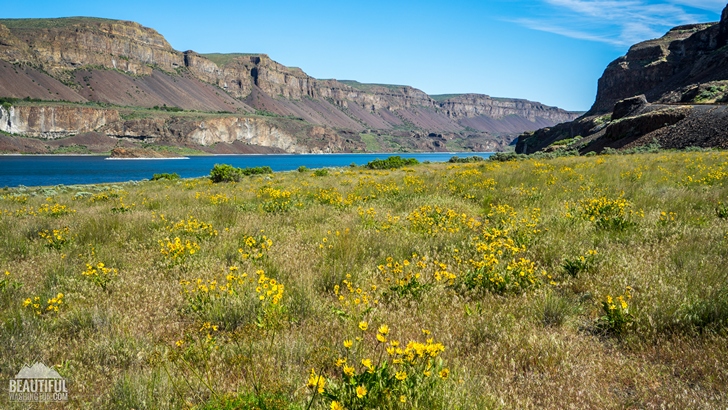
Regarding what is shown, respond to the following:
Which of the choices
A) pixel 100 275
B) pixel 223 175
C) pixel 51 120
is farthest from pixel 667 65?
pixel 51 120

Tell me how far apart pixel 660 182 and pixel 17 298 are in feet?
52.2

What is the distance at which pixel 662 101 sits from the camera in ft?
153

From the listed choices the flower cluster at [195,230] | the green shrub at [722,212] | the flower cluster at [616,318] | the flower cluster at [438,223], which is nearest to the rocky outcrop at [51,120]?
the flower cluster at [195,230]

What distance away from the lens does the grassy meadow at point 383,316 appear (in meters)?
2.78

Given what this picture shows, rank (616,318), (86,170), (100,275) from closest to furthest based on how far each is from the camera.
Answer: (616,318) < (100,275) < (86,170)

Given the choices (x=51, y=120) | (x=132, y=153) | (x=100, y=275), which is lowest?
(x=100, y=275)

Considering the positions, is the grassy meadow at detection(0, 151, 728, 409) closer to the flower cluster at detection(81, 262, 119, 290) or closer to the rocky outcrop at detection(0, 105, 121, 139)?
the flower cluster at detection(81, 262, 119, 290)

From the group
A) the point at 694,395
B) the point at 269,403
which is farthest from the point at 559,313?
the point at 269,403

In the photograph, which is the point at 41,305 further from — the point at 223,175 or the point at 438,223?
the point at 223,175

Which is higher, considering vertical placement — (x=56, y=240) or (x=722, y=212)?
(x=722, y=212)

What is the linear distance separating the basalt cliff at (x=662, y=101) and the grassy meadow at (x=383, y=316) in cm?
2862

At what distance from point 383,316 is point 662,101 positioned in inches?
2330

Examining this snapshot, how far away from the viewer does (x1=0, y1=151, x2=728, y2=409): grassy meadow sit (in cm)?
278

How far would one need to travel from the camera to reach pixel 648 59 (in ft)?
317
